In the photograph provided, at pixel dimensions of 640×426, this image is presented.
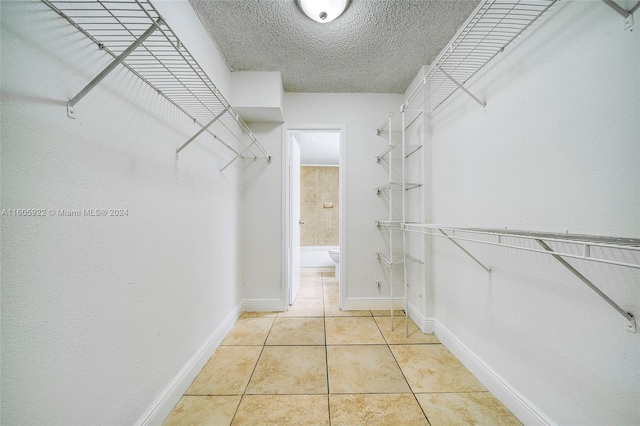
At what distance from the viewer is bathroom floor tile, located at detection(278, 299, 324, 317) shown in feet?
7.14

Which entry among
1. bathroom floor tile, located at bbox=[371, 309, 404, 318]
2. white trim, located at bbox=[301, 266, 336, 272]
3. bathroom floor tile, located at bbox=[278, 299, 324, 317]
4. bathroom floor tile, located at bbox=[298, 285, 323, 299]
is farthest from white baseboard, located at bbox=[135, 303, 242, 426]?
white trim, located at bbox=[301, 266, 336, 272]

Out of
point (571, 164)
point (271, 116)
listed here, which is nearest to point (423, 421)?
point (571, 164)

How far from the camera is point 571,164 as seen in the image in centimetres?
82

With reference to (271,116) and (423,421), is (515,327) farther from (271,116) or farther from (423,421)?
(271,116)

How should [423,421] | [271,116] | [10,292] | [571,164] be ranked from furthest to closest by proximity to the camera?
1. [271,116]
2. [423,421]
3. [571,164]
4. [10,292]

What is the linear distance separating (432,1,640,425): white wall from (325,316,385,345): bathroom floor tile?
70 centimetres

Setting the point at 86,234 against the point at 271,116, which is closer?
the point at 86,234

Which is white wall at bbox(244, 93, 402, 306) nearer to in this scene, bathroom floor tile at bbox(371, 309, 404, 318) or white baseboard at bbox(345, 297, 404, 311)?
white baseboard at bbox(345, 297, 404, 311)

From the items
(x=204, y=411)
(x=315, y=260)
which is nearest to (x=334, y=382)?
(x=204, y=411)

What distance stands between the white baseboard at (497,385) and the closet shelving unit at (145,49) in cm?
198

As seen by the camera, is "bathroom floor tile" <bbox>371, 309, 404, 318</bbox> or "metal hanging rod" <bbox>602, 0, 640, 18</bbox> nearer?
"metal hanging rod" <bbox>602, 0, 640, 18</bbox>

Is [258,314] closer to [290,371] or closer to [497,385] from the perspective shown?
[290,371]

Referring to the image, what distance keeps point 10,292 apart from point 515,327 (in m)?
1.85

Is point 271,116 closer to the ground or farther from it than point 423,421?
farther from it
